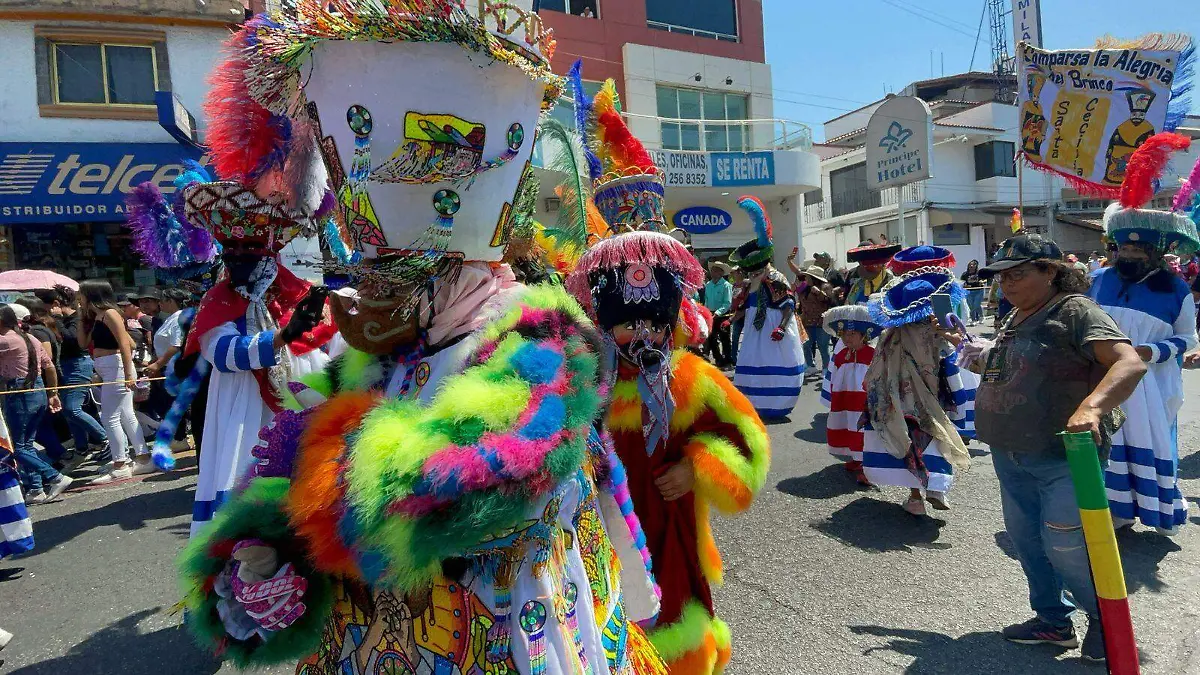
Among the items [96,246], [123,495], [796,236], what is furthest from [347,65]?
[796,236]

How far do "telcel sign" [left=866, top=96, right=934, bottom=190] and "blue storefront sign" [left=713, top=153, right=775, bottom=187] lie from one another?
271 cm

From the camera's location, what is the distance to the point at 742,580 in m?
3.82

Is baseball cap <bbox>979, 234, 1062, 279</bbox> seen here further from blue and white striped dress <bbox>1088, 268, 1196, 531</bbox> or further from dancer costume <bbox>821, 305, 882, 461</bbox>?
dancer costume <bbox>821, 305, 882, 461</bbox>

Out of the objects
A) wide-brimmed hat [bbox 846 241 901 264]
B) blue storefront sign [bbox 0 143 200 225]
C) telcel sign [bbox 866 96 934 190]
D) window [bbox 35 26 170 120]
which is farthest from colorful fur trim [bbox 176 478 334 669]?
telcel sign [bbox 866 96 934 190]

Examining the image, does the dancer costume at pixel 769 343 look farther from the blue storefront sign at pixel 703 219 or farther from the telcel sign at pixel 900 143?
the blue storefront sign at pixel 703 219

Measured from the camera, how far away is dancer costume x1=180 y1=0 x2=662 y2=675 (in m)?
1.26

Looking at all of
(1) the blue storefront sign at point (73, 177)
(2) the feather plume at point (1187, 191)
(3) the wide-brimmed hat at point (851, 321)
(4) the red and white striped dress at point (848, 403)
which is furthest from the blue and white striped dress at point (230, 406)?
(1) the blue storefront sign at point (73, 177)

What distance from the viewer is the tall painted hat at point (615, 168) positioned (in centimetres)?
279

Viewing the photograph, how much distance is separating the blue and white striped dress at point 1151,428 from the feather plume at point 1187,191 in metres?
0.62

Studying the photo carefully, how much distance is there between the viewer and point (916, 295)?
4.41m

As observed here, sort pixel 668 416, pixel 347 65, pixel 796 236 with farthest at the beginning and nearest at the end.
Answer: pixel 796 236
pixel 668 416
pixel 347 65

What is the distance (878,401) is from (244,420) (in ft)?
12.7

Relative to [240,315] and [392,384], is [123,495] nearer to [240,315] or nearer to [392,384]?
[240,315]

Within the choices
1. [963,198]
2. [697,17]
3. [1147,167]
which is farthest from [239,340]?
[963,198]
